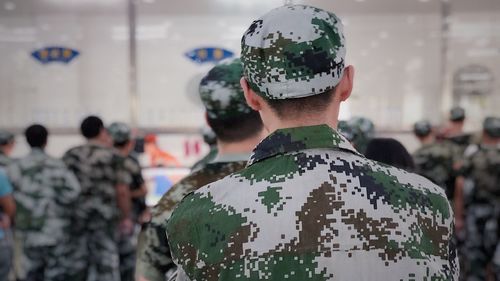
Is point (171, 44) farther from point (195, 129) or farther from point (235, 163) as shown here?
point (235, 163)

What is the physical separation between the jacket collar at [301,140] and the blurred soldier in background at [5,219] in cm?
279

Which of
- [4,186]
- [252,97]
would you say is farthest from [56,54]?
[252,97]

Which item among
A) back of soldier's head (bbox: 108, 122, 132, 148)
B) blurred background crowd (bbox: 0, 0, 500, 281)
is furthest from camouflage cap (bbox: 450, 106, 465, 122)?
back of soldier's head (bbox: 108, 122, 132, 148)

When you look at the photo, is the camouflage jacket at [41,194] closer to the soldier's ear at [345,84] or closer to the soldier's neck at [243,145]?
the soldier's neck at [243,145]

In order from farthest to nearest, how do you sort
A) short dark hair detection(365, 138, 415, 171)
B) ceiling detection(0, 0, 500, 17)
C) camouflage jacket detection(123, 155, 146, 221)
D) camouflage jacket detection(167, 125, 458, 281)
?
ceiling detection(0, 0, 500, 17) → camouflage jacket detection(123, 155, 146, 221) → short dark hair detection(365, 138, 415, 171) → camouflage jacket detection(167, 125, 458, 281)

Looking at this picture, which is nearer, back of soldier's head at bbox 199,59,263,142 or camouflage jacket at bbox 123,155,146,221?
back of soldier's head at bbox 199,59,263,142

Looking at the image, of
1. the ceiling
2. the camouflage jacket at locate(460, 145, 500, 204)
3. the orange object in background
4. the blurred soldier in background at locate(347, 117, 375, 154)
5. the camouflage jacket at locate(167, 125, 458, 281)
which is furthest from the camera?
the orange object in background

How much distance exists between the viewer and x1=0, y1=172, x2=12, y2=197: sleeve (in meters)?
3.36

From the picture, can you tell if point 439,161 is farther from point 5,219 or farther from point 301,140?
point 301,140

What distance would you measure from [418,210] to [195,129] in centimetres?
509

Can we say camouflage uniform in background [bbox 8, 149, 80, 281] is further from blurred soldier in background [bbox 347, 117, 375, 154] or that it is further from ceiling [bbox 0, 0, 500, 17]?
ceiling [bbox 0, 0, 500, 17]

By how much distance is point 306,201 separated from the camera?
90cm

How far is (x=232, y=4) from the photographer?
Answer: 19.3ft

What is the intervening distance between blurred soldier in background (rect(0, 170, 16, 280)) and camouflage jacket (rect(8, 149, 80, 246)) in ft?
0.29
